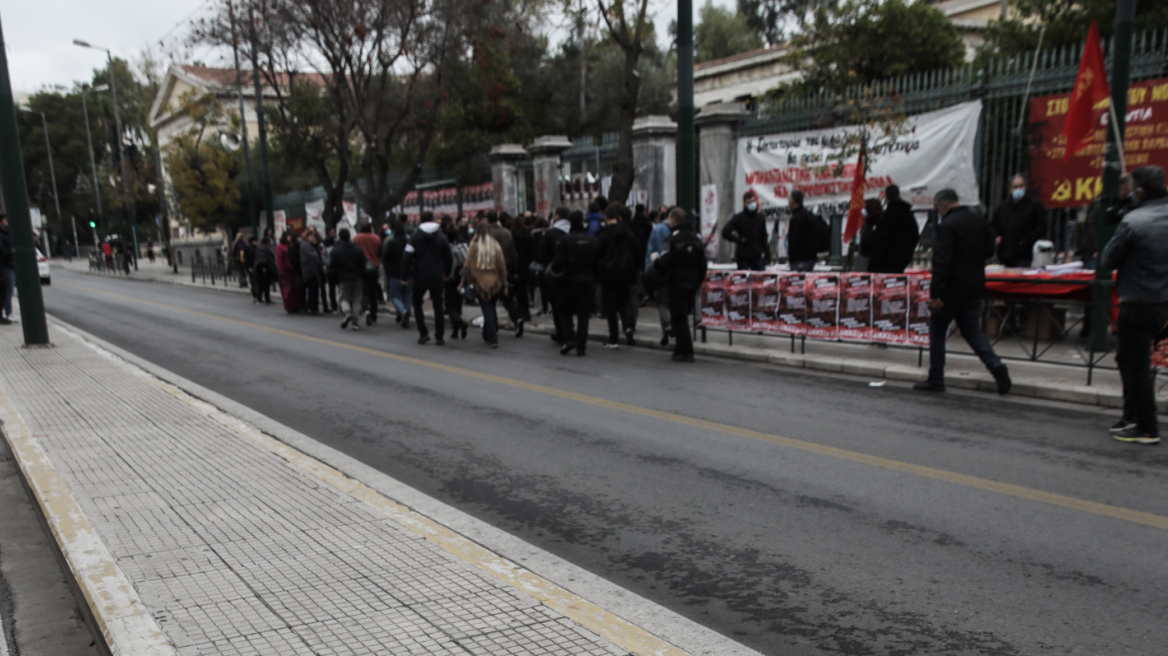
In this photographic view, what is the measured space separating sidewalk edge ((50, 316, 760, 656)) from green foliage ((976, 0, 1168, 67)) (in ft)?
52.3

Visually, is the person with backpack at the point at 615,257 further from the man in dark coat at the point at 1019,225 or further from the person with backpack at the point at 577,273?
the man in dark coat at the point at 1019,225

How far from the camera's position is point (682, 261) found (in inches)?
395

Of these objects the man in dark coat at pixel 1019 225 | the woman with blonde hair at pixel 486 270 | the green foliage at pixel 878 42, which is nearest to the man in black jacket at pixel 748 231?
the man in dark coat at pixel 1019 225

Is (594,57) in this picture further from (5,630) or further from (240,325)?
(5,630)

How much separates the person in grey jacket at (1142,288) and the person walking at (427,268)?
8678 millimetres

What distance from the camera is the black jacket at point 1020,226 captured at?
10367mm

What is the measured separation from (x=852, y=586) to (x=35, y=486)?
15.7 feet

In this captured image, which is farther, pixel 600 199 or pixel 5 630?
pixel 600 199

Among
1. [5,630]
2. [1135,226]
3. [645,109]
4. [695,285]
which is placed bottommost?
[5,630]

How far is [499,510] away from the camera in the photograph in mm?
4980

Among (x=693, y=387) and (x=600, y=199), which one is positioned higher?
(x=600, y=199)

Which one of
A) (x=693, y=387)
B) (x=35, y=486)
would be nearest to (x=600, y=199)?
(x=693, y=387)

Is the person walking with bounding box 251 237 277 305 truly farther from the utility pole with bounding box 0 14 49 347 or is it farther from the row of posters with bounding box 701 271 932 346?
the row of posters with bounding box 701 271 932 346

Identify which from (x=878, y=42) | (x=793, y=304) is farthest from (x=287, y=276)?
(x=878, y=42)
